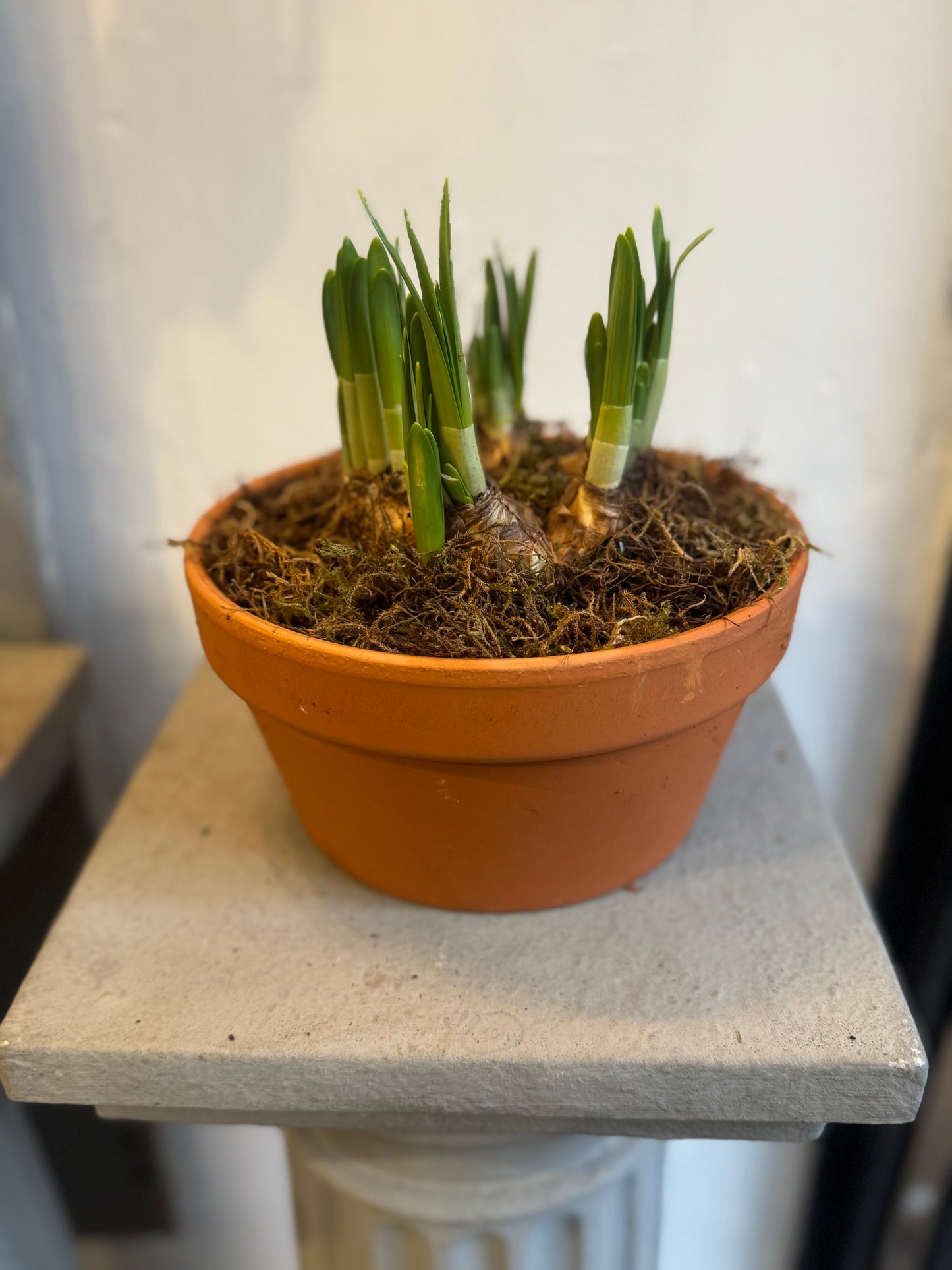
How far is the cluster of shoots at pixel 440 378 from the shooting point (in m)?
0.43

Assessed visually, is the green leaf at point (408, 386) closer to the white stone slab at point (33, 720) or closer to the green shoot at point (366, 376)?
the green shoot at point (366, 376)

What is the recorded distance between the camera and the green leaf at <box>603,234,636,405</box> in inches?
16.8

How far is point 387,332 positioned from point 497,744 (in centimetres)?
22

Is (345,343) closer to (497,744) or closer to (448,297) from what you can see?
(448,297)

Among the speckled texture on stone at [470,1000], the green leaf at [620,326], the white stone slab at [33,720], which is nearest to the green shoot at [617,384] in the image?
the green leaf at [620,326]

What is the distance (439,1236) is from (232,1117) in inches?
7.5

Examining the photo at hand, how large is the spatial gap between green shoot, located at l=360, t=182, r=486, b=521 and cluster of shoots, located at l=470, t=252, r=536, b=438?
0.12 m

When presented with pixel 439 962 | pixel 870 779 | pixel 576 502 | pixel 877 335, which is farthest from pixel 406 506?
pixel 870 779

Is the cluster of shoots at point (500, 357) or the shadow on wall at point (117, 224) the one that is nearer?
the cluster of shoots at point (500, 357)

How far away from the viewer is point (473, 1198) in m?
0.56

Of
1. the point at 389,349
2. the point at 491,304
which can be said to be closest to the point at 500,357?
the point at 491,304

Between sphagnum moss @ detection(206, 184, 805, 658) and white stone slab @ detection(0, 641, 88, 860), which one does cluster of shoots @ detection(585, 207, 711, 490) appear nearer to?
sphagnum moss @ detection(206, 184, 805, 658)

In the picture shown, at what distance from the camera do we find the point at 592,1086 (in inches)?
16.8

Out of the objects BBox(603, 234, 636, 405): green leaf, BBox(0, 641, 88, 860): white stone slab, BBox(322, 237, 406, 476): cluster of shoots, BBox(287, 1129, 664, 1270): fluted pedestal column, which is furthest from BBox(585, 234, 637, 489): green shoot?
BBox(0, 641, 88, 860): white stone slab
